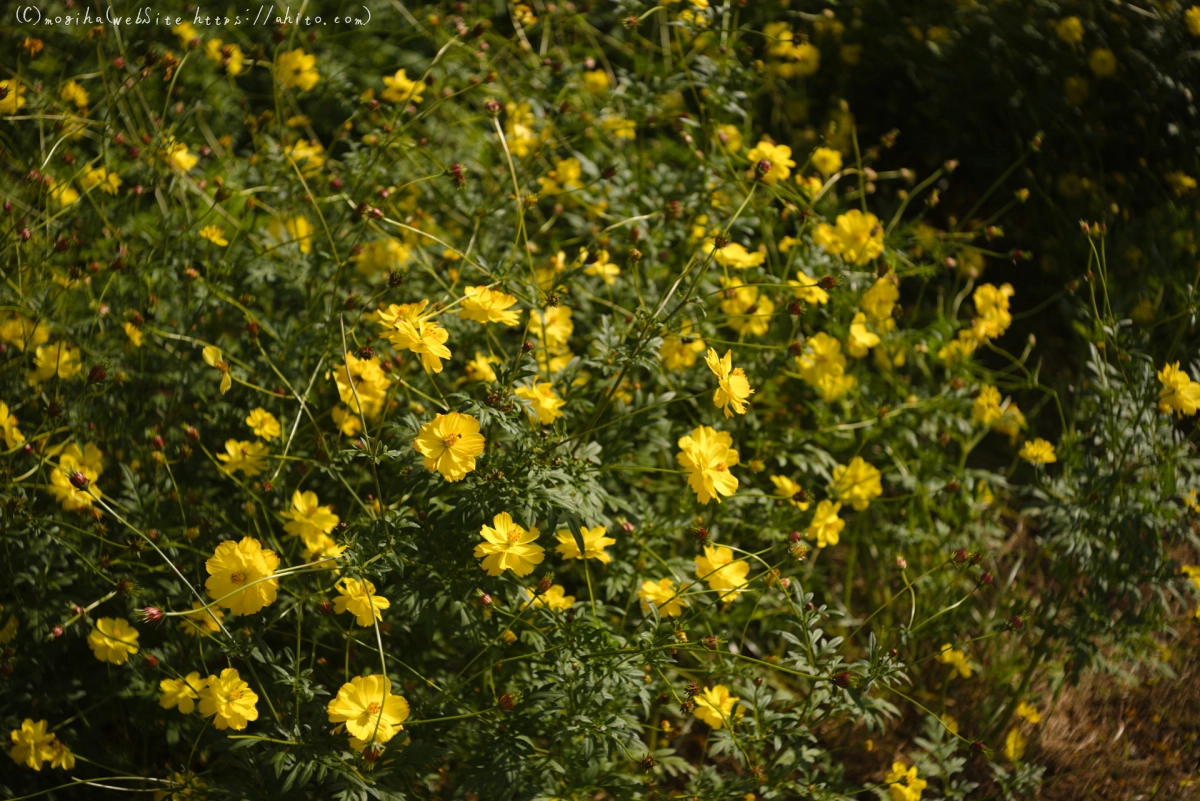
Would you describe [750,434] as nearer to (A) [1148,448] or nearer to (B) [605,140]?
(A) [1148,448]

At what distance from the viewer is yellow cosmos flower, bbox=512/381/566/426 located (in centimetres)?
172

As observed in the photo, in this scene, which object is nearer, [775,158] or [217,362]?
[217,362]

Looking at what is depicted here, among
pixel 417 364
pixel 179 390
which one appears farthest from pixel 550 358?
pixel 179 390

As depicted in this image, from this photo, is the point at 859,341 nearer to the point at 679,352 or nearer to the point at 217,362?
the point at 679,352

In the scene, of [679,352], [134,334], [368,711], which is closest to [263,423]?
[134,334]

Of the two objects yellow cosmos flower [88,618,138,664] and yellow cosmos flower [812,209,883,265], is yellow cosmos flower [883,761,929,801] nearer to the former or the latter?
yellow cosmos flower [812,209,883,265]

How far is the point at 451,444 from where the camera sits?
148cm

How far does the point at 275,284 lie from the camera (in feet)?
7.79

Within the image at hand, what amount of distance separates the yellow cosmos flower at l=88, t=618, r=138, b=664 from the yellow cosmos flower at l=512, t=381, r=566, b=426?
86 cm

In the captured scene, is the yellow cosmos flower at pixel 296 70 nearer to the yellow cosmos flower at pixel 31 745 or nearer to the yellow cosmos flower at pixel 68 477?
the yellow cosmos flower at pixel 68 477

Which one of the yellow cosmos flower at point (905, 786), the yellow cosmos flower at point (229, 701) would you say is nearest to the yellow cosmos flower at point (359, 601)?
the yellow cosmos flower at point (229, 701)

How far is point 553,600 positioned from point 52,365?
3.94 feet

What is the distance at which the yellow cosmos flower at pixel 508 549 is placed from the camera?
1.54 metres

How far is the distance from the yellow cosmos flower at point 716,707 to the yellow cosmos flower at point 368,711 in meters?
0.56
